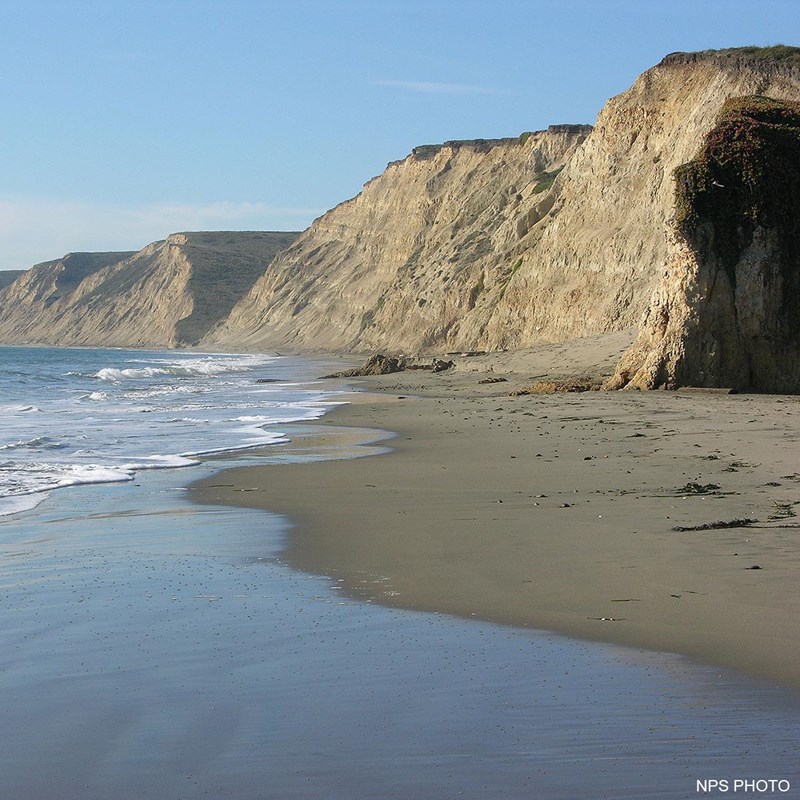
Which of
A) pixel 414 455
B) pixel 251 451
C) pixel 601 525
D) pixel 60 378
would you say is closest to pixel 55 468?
pixel 251 451

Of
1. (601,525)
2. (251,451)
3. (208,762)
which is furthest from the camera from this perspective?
(251,451)

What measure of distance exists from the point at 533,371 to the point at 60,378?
2407 centimetres

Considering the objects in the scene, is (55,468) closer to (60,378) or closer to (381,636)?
(381,636)

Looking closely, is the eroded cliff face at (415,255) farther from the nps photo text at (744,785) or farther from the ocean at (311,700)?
the nps photo text at (744,785)

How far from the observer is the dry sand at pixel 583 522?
17.0ft

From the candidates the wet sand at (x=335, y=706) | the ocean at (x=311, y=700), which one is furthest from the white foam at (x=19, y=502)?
the wet sand at (x=335, y=706)

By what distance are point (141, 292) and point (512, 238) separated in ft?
288

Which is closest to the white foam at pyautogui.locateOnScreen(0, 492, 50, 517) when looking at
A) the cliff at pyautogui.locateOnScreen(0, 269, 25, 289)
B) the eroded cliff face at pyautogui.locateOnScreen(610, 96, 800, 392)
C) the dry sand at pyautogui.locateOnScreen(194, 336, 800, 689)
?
the dry sand at pyautogui.locateOnScreen(194, 336, 800, 689)

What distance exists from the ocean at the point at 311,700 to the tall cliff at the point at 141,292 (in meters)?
108

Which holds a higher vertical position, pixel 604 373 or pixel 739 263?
pixel 739 263

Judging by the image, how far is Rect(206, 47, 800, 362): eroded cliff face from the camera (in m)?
35.5

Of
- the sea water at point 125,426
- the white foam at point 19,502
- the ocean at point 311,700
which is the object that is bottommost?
the sea water at point 125,426

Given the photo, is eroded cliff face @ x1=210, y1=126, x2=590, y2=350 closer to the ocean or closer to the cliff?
the ocean

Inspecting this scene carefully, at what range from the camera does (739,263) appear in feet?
63.7
